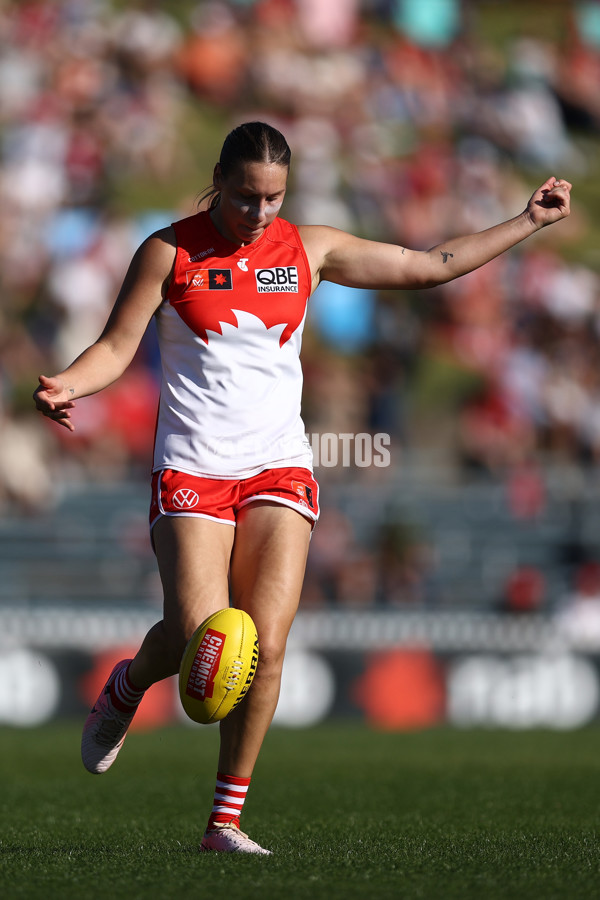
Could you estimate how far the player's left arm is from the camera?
15.7 ft

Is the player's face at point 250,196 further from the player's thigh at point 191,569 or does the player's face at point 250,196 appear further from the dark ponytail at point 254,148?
the player's thigh at point 191,569

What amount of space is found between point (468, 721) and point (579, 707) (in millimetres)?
991

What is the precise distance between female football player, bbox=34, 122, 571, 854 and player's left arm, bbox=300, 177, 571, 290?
0.15 meters

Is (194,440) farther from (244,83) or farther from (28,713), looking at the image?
(244,83)

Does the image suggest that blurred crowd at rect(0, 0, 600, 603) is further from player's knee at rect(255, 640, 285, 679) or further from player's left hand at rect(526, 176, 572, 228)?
player's knee at rect(255, 640, 285, 679)

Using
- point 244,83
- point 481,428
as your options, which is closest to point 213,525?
point 481,428

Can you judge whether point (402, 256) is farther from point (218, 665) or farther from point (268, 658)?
point (218, 665)

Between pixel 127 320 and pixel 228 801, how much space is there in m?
1.59

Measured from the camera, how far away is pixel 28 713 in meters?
11.8

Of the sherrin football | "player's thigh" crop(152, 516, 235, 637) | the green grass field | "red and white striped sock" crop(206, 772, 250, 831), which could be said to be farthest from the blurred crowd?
the sherrin football

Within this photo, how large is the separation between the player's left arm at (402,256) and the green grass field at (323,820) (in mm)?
1899

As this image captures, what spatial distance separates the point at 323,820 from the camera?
18.5 ft

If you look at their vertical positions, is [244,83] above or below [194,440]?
above

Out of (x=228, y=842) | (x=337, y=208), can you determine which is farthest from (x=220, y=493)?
(x=337, y=208)
